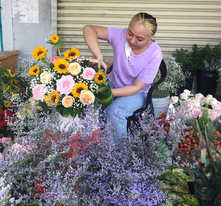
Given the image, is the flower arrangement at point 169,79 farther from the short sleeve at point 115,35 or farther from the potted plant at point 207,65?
the short sleeve at point 115,35

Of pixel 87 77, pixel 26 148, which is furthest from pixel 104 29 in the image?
pixel 26 148

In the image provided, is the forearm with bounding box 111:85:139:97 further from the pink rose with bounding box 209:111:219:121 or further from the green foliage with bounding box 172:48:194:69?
the green foliage with bounding box 172:48:194:69

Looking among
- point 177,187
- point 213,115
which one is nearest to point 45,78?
point 177,187

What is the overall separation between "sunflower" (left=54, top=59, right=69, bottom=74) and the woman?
474mm

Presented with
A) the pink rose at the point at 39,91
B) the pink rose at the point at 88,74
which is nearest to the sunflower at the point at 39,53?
the pink rose at the point at 39,91

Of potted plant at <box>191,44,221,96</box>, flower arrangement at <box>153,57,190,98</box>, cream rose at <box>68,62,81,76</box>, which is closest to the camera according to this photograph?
cream rose at <box>68,62,81,76</box>

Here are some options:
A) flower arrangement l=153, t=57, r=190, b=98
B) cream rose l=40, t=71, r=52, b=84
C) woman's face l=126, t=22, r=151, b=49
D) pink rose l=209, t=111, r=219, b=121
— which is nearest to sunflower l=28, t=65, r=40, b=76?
cream rose l=40, t=71, r=52, b=84

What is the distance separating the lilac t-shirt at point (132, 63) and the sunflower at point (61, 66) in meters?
0.77

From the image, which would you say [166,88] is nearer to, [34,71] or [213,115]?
[213,115]

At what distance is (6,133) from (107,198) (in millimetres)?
1409

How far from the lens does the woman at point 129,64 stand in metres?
1.89

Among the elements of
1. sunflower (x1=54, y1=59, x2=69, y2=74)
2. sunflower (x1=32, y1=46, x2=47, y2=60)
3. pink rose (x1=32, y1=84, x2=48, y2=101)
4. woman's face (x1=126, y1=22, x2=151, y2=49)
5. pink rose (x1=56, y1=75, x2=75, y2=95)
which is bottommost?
pink rose (x1=32, y1=84, x2=48, y2=101)

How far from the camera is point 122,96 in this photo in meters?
2.00

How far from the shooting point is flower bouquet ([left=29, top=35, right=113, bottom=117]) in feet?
4.52
